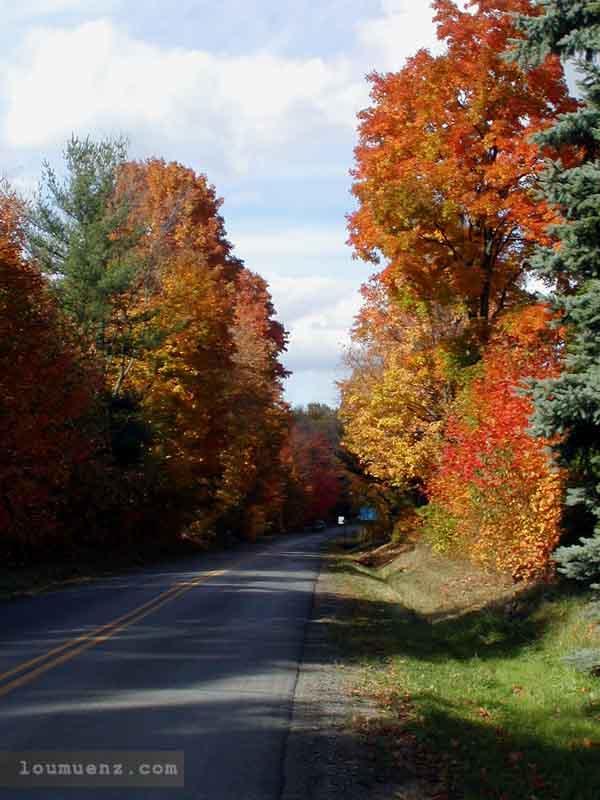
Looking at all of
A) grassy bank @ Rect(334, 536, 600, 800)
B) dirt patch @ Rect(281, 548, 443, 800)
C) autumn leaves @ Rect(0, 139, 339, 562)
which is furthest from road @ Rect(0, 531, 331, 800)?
autumn leaves @ Rect(0, 139, 339, 562)

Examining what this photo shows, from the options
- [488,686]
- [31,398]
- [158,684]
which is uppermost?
[31,398]

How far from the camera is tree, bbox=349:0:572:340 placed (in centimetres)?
2412

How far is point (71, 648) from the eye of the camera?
560 inches

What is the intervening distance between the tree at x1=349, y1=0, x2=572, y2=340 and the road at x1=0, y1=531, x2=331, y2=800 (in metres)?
9.61

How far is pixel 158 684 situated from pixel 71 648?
2.87 meters

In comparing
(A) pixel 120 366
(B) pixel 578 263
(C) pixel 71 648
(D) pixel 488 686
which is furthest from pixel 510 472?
(A) pixel 120 366

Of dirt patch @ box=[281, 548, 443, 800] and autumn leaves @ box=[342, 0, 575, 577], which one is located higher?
autumn leaves @ box=[342, 0, 575, 577]

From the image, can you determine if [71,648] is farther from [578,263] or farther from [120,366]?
[120,366]

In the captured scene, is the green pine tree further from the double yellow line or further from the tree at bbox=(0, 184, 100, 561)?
the tree at bbox=(0, 184, 100, 561)

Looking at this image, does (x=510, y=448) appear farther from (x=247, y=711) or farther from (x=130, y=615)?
(x=247, y=711)

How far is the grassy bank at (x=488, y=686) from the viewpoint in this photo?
915 centimetres

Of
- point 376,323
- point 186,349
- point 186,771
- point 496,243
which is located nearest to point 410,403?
point 376,323

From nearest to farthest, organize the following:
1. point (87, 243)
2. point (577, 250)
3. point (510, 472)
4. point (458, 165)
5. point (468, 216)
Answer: point (577, 250)
point (510, 472)
point (458, 165)
point (468, 216)
point (87, 243)

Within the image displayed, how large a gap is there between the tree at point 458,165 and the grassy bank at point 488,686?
26.5 feet
